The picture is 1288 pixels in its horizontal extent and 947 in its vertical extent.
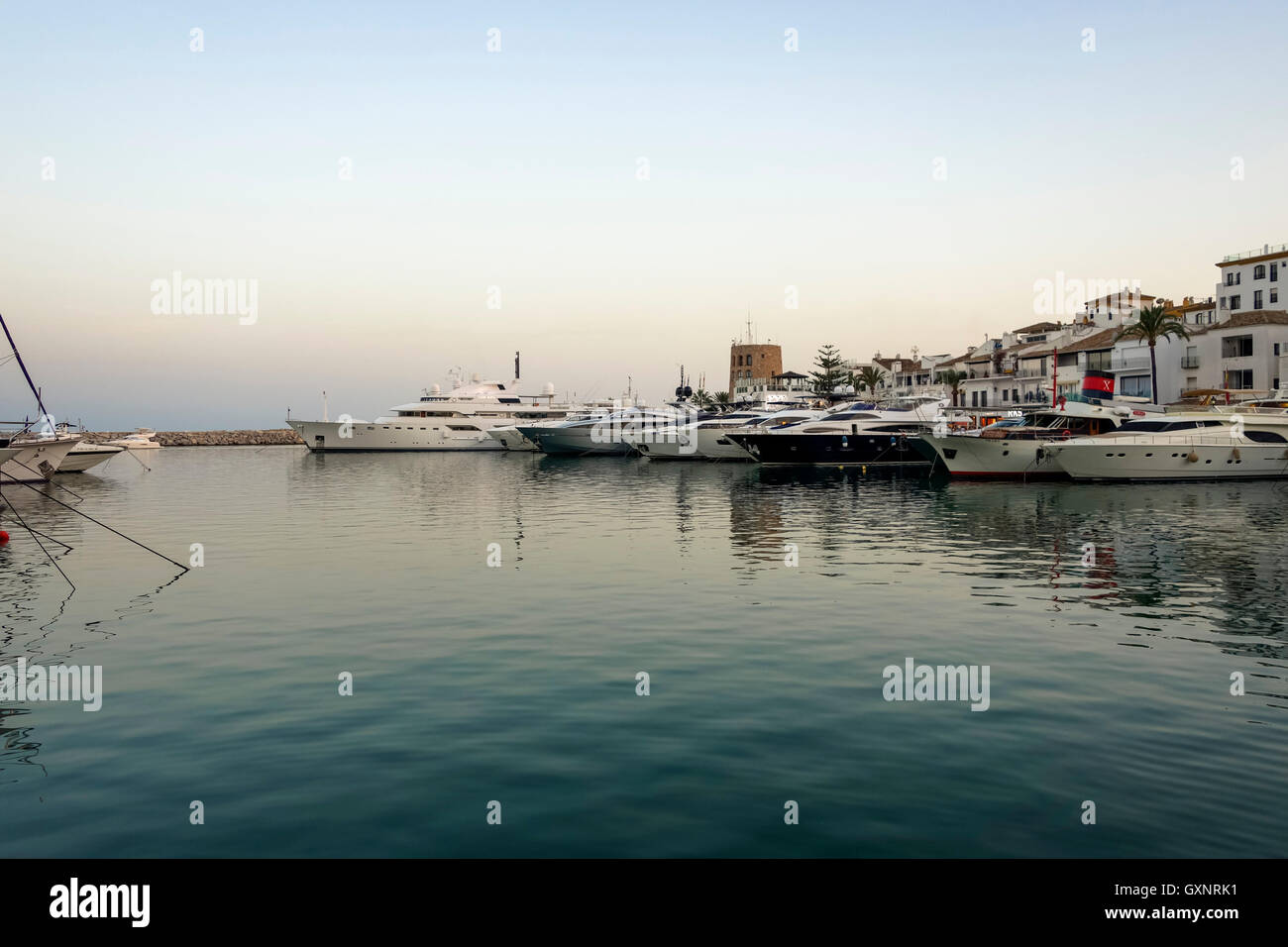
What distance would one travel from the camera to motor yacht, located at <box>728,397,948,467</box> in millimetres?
63219

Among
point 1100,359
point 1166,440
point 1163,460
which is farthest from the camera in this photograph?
point 1100,359

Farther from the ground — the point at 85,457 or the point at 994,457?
the point at 85,457

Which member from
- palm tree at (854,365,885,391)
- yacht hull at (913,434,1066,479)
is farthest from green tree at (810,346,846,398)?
yacht hull at (913,434,1066,479)

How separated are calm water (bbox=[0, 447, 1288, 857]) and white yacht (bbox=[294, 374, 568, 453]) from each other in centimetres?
7767

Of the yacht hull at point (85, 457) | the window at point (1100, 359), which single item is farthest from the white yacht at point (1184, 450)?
the yacht hull at point (85, 457)

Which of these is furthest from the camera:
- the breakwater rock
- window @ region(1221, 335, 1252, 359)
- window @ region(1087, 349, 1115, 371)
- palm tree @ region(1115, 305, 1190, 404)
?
the breakwater rock

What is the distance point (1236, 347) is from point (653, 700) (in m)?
82.6

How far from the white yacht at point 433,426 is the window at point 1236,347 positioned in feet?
223

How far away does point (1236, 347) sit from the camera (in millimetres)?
77062

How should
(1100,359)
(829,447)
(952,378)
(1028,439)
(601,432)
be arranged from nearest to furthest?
(1028,439)
(829,447)
(601,432)
(1100,359)
(952,378)

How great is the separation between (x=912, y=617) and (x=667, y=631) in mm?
4301

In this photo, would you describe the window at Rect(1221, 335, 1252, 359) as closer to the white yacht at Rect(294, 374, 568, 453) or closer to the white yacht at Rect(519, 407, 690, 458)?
the white yacht at Rect(519, 407, 690, 458)

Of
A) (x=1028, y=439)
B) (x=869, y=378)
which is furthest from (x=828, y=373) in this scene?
(x=1028, y=439)

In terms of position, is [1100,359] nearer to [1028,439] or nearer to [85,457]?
[1028,439]
